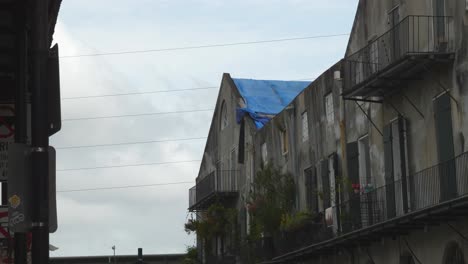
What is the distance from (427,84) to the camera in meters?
27.2

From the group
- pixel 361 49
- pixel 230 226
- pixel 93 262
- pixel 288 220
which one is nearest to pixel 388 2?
pixel 361 49

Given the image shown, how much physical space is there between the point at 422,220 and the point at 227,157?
26.6 m

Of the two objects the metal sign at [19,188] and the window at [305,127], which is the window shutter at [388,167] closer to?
the window at [305,127]

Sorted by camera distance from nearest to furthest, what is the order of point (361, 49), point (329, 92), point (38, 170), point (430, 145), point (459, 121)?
point (38, 170) → point (459, 121) → point (430, 145) → point (361, 49) → point (329, 92)

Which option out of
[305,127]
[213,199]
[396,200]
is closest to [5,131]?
[396,200]

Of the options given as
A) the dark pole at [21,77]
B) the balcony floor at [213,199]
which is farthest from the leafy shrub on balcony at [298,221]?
the dark pole at [21,77]

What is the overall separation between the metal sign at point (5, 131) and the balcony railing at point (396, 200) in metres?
11.2

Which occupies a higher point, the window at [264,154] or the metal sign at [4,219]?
the window at [264,154]

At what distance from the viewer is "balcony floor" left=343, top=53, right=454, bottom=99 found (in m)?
25.7

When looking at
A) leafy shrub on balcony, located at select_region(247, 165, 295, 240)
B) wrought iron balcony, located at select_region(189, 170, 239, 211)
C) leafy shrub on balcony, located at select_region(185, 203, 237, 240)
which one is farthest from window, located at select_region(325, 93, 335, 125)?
wrought iron balcony, located at select_region(189, 170, 239, 211)

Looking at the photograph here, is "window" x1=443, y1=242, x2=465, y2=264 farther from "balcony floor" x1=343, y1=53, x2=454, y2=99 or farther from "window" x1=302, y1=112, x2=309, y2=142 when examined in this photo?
"window" x1=302, y1=112, x2=309, y2=142

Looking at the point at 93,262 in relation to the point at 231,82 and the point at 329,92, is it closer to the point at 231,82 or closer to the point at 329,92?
the point at 231,82

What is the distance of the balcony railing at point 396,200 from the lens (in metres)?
24.1

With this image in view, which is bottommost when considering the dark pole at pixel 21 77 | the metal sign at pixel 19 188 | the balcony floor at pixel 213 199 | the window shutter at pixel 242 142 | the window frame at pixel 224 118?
the metal sign at pixel 19 188
